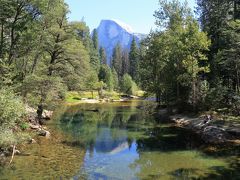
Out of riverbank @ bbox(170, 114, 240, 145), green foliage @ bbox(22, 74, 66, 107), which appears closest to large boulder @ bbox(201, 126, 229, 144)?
riverbank @ bbox(170, 114, 240, 145)

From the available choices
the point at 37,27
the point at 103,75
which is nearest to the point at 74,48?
the point at 37,27

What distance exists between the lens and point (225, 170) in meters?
23.9

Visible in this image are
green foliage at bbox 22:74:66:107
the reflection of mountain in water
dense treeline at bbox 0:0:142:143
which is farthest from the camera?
green foliage at bbox 22:74:66:107

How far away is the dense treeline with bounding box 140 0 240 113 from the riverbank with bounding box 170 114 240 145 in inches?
138

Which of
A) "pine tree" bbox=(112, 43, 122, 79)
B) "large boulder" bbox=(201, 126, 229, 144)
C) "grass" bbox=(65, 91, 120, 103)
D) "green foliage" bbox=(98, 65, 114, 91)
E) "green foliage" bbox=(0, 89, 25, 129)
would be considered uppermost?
"pine tree" bbox=(112, 43, 122, 79)

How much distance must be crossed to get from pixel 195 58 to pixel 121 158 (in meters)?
27.1

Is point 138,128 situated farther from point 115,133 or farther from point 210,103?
point 210,103

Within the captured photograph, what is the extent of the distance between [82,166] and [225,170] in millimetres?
10234

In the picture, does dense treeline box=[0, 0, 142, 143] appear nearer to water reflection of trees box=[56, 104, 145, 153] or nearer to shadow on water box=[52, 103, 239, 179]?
water reflection of trees box=[56, 104, 145, 153]

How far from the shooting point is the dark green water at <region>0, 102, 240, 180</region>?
2272 centimetres

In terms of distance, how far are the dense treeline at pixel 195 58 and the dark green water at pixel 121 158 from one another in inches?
388

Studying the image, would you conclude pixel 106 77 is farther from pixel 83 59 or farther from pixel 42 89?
pixel 42 89

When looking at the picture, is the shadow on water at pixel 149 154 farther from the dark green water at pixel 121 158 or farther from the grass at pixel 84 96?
the grass at pixel 84 96

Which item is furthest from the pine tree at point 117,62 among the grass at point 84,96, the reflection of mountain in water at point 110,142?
the reflection of mountain in water at point 110,142
